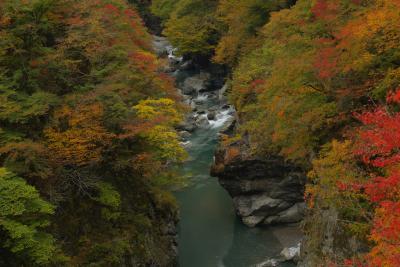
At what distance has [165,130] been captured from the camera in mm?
18609

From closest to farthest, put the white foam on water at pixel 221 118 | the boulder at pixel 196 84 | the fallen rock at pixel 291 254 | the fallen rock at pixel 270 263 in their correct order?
1. the fallen rock at pixel 270 263
2. the fallen rock at pixel 291 254
3. the white foam on water at pixel 221 118
4. the boulder at pixel 196 84

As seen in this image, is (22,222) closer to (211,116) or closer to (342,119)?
(342,119)

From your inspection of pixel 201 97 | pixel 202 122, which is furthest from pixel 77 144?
pixel 201 97

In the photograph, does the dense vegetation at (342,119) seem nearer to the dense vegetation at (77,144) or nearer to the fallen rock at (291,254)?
the fallen rock at (291,254)

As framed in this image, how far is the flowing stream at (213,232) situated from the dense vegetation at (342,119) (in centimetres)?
493

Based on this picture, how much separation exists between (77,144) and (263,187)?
13261mm

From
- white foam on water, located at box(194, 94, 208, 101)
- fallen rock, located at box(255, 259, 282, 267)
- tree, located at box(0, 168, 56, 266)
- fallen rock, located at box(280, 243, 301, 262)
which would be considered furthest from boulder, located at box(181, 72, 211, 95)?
tree, located at box(0, 168, 56, 266)

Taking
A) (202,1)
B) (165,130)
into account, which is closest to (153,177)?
(165,130)

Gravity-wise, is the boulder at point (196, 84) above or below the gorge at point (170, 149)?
below

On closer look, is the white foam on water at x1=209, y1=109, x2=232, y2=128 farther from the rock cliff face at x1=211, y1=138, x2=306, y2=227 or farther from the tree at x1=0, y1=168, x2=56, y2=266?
the tree at x1=0, y1=168, x2=56, y2=266

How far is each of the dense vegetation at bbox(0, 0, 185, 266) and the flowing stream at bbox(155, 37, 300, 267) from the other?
3860 millimetres

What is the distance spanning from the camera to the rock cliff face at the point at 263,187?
2506 centimetres

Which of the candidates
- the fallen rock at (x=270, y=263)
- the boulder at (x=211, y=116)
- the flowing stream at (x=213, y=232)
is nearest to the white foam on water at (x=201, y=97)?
the boulder at (x=211, y=116)

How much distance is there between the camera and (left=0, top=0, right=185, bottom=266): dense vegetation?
46.5 feet
